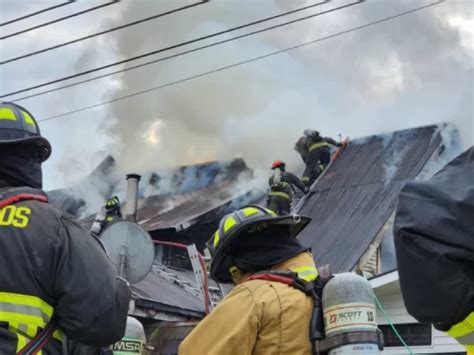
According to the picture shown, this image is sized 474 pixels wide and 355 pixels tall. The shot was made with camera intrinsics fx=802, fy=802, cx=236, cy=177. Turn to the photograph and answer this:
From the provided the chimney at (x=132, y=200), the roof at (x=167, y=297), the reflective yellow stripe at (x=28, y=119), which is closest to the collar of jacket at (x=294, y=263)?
the reflective yellow stripe at (x=28, y=119)

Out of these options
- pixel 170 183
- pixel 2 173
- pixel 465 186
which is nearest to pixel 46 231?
pixel 2 173

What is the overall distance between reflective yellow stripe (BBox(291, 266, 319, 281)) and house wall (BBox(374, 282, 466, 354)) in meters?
5.97

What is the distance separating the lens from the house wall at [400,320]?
861 cm

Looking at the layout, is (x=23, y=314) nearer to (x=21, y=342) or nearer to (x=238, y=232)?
(x=21, y=342)

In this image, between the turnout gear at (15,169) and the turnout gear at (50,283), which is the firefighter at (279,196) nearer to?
the turnout gear at (15,169)

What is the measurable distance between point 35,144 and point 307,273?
106cm

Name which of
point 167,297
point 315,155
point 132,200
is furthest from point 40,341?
point 315,155

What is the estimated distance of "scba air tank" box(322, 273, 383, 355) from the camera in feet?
8.26

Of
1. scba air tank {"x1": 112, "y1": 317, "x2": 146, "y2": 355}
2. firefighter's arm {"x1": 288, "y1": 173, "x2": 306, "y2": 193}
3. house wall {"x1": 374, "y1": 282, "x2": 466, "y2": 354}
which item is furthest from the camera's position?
firefighter's arm {"x1": 288, "y1": 173, "x2": 306, "y2": 193}

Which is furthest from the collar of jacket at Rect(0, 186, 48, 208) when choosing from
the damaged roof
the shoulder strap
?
the damaged roof

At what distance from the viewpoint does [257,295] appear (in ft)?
8.83

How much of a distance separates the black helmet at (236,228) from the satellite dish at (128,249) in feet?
14.8

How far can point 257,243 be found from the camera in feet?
9.82

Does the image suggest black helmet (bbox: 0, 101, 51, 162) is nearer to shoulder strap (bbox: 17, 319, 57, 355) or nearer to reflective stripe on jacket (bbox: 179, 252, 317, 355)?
shoulder strap (bbox: 17, 319, 57, 355)
